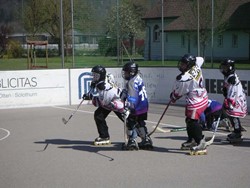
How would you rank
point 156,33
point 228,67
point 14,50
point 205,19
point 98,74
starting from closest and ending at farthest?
point 98,74 → point 228,67 → point 205,19 → point 156,33 → point 14,50

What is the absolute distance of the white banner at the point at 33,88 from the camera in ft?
55.6

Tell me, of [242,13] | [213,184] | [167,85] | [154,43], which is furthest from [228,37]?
[213,184]

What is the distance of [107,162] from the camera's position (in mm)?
8688

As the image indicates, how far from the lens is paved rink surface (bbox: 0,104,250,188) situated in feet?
24.0

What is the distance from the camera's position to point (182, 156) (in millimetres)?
9086

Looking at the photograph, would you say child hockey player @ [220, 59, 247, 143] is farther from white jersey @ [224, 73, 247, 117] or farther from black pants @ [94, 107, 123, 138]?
black pants @ [94, 107, 123, 138]

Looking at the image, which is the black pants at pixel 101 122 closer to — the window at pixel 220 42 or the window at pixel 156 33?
the window at pixel 220 42

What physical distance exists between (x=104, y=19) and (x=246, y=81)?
15.0 meters

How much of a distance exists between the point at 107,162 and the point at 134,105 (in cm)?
134

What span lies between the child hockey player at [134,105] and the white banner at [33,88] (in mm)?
8158

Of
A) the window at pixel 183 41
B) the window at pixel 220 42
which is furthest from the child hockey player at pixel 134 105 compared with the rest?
the window at pixel 183 41

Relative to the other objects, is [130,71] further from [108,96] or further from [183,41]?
[183,41]

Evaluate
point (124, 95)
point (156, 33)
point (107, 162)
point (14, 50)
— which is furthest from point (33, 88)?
point (14, 50)

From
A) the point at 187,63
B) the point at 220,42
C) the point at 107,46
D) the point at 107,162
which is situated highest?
the point at 220,42
